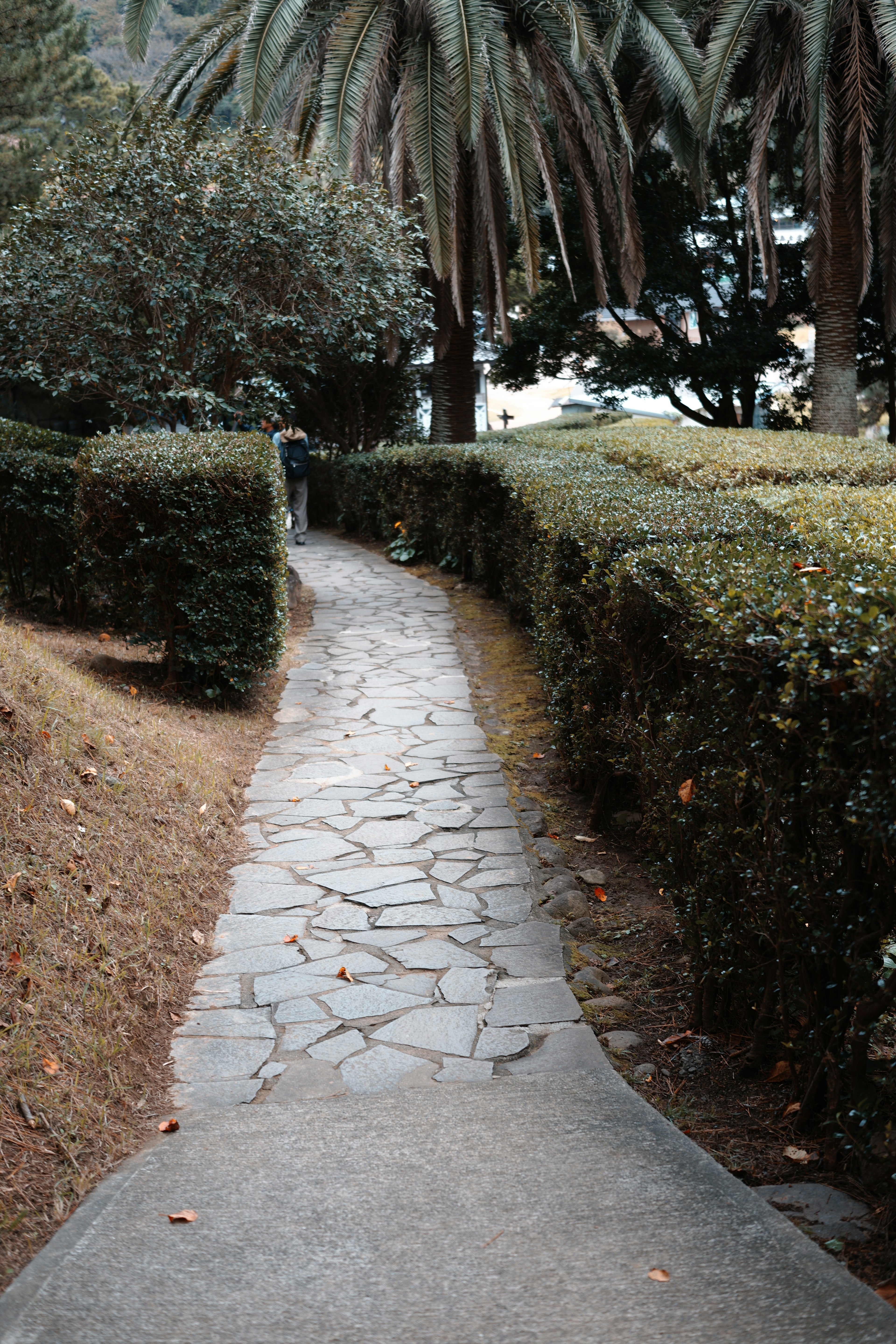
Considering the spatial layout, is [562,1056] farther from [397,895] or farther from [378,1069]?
[397,895]

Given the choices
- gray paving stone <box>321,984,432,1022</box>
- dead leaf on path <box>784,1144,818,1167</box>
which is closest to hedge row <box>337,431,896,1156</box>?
dead leaf on path <box>784,1144,818,1167</box>

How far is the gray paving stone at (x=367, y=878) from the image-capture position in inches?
174

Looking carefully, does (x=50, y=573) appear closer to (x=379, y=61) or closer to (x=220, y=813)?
(x=220, y=813)

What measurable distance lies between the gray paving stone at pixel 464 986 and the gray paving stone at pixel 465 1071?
342 millimetres

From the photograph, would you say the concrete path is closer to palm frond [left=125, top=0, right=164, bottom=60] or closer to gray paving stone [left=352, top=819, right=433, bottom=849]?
gray paving stone [left=352, top=819, right=433, bottom=849]

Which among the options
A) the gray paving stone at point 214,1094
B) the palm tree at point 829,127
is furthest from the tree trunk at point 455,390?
the gray paving stone at point 214,1094

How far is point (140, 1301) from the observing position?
213cm

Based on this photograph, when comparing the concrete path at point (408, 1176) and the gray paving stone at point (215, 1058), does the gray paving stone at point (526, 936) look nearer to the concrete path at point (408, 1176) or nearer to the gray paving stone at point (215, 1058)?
the concrete path at point (408, 1176)

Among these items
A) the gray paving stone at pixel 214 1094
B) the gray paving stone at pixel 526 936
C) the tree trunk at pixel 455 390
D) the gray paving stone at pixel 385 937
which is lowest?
the gray paving stone at pixel 214 1094

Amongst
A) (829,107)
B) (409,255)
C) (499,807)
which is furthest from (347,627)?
(829,107)

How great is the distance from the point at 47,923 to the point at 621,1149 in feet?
6.82

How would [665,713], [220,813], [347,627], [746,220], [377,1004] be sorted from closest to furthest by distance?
[377,1004] → [665,713] → [220,813] → [347,627] → [746,220]

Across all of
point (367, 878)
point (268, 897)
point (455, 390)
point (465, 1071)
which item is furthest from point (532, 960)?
point (455, 390)

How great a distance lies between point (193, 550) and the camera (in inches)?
253
